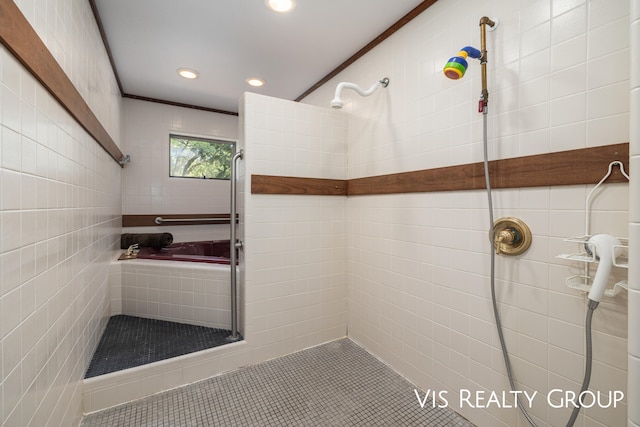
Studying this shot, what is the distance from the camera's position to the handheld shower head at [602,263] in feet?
2.86

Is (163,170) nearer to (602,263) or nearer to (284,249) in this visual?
(284,249)

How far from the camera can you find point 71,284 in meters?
1.31

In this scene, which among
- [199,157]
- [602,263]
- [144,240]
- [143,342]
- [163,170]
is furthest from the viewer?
[199,157]

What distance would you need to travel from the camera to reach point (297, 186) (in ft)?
6.59

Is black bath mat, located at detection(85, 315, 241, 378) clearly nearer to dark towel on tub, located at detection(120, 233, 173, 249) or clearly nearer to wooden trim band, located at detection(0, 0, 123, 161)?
dark towel on tub, located at detection(120, 233, 173, 249)

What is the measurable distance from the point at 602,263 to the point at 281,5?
1947 mm

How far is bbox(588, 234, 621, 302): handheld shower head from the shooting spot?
0.87 m

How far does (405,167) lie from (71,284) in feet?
6.17

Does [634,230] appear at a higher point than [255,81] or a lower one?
lower

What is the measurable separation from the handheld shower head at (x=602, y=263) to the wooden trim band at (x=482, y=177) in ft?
0.69

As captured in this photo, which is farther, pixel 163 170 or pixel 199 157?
pixel 199 157

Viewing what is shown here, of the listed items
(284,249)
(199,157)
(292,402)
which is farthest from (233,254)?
(199,157)

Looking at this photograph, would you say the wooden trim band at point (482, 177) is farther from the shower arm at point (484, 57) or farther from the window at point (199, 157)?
the window at point (199, 157)

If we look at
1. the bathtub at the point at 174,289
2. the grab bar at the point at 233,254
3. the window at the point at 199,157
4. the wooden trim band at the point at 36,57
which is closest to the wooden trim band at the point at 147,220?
the window at the point at 199,157
